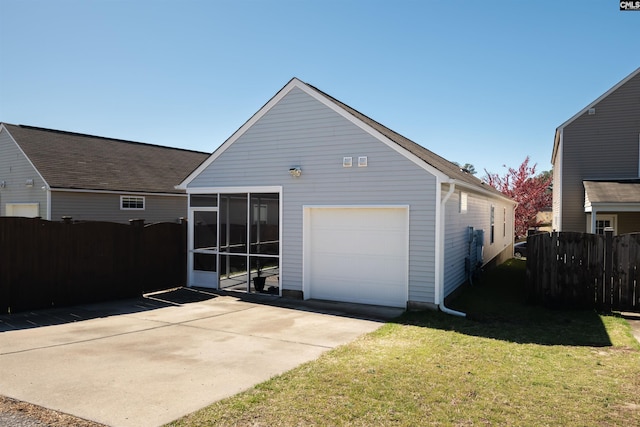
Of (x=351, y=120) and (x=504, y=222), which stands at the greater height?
(x=351, y=120)

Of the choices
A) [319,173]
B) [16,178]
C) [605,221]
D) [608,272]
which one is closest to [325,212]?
[319,173]

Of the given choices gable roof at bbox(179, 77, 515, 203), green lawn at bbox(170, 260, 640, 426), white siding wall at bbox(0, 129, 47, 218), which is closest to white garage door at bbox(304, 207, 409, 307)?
gable roof at bbox(179, 77, 515, 203)

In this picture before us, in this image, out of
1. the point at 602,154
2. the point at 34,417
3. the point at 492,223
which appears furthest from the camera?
the point at 492,223

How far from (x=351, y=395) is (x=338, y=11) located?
1009 centimetres

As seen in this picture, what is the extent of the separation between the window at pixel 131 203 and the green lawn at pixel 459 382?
14300mm

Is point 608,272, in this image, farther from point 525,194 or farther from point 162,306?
point 525,194

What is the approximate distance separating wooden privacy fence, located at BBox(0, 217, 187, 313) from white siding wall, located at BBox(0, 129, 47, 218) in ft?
23.2

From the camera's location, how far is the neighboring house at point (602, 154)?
50.1 feet

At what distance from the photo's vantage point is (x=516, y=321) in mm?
8914

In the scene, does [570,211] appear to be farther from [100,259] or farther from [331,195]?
[100,259]

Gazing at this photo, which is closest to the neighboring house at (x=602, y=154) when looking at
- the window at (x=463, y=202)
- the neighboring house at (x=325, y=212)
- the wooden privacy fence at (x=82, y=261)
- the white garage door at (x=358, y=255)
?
the window at (x=463, y=202)

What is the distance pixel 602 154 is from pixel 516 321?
10.5 meters

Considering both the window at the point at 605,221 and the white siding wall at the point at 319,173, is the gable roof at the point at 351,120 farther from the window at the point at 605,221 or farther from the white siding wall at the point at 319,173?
the window at the point at 605,221

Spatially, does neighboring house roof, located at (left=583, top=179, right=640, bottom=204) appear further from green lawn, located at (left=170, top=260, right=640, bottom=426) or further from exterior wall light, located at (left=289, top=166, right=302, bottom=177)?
exterior wall light, located at (left=289, top=166, right=302, bottom=177)
